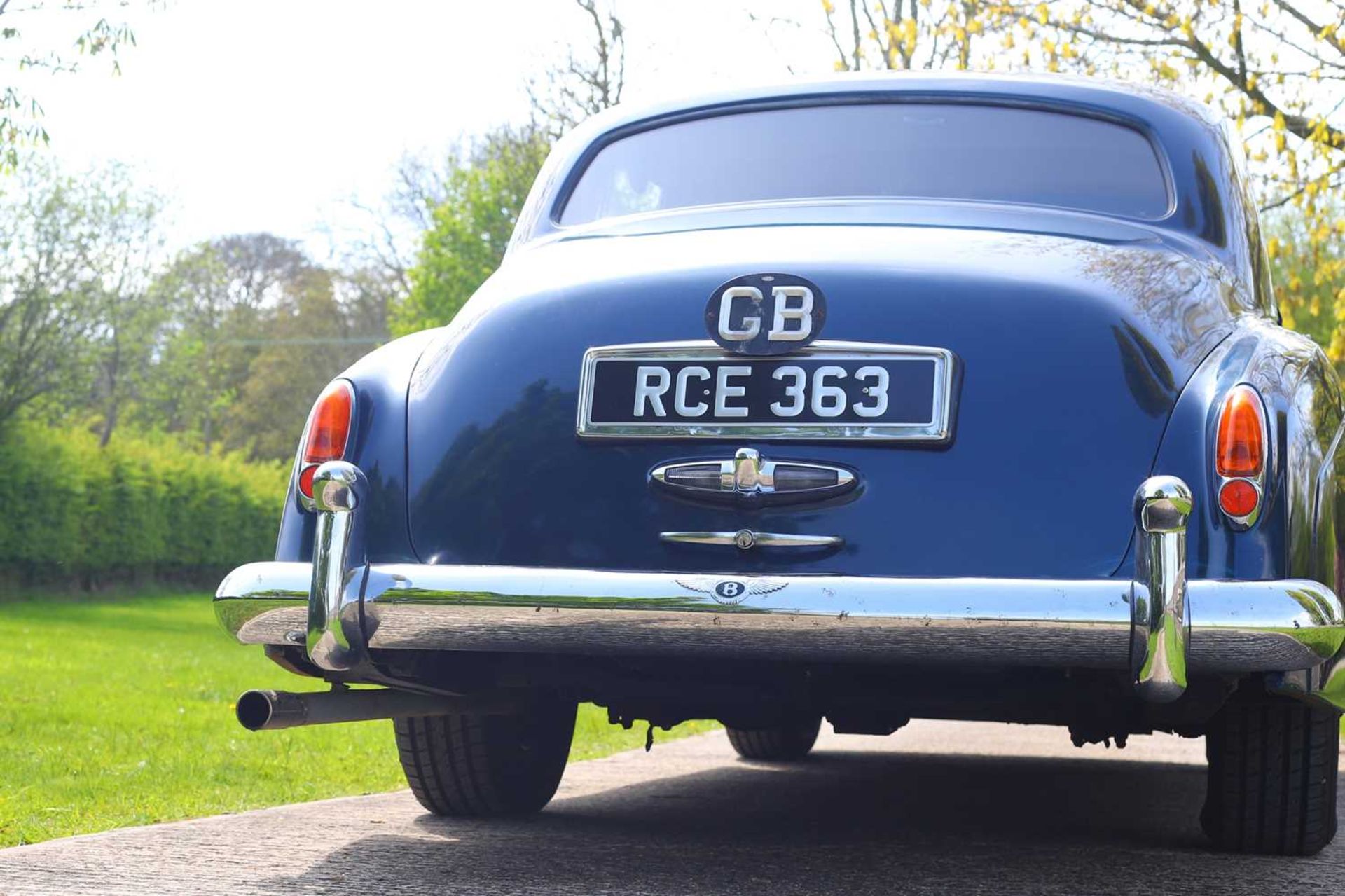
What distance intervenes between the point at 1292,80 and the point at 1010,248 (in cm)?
1063

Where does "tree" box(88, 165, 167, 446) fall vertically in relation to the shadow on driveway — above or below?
above

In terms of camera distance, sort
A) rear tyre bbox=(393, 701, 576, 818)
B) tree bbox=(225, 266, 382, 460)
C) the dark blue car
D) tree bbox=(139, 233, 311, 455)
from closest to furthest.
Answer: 1. the dark blue car
2. rear tyre bbox=(393, 701, 576, 818)
3. tree bbox=(139, 233, 311, 455)
4. tree bbox=(225, 266, 382, 460)

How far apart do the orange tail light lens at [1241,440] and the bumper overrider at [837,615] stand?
0.56ft

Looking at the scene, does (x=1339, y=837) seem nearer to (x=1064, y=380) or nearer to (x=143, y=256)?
(x=1064, y=380)

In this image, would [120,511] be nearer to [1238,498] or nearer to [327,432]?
[327,432]

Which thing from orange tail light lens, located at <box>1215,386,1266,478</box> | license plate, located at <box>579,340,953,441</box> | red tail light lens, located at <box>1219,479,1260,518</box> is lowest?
red tail light lens, located at <box>1219,479,1260,518</box>

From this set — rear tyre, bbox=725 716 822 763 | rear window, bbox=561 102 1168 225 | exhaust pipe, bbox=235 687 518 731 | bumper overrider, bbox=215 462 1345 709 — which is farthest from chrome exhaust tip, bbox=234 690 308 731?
rear tyre, bbox=725 716 822 763

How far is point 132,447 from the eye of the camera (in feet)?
102

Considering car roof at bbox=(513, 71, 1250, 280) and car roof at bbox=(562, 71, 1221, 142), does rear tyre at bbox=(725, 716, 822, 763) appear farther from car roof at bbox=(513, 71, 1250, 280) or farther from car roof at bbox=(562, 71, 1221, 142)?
car roof at bbox=(562, 71, 1221, 142)

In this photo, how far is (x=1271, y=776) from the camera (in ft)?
14.3

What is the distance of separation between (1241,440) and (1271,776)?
1.14 metres

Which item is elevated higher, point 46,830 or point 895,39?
point 895,39

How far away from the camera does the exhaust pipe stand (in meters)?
3.71

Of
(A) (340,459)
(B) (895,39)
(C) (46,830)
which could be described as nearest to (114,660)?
(B) (895,39)
